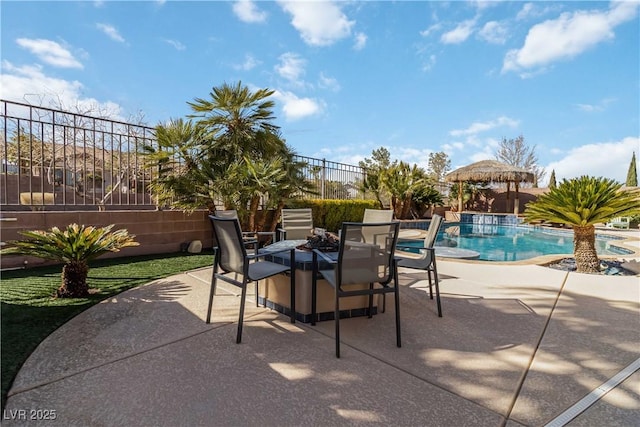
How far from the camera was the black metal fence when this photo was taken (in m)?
5.12

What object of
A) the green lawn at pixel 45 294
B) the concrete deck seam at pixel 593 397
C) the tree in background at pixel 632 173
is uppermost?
the tree in background at pixel 632 173

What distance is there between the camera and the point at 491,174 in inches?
726

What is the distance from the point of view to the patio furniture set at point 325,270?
254 centimetres

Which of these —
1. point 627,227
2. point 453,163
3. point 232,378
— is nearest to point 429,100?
point 627,227

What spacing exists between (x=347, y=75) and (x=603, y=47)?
23.0 ft

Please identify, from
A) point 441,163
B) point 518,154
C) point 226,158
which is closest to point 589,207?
point 226,158

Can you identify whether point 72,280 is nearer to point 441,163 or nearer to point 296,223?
point 296,223

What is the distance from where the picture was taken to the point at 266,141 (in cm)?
726

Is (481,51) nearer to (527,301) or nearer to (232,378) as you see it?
(527,301)

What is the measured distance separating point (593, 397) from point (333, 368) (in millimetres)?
1527

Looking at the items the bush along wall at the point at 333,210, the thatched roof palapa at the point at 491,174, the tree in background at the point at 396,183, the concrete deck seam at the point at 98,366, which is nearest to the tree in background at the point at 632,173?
the thatched roof palapa at the point at 491,174

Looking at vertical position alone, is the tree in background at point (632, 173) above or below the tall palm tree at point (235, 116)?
above

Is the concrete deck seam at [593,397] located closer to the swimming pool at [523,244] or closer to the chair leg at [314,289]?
the chair leg at [314,289]

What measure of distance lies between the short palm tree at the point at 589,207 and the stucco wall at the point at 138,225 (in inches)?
283
